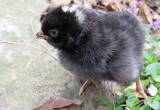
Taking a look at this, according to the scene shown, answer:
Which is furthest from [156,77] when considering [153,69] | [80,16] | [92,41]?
[80,16]

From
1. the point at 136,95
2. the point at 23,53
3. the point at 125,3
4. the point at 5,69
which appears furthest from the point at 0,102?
the point at 125,3

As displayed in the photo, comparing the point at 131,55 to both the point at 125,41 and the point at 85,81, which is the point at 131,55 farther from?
the point at 85,81

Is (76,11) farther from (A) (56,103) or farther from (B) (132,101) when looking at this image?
(B) (132,101)

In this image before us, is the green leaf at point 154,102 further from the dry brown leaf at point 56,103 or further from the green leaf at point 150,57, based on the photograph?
the dry brown leaf at point 56,103

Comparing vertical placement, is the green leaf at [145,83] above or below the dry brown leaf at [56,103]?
above

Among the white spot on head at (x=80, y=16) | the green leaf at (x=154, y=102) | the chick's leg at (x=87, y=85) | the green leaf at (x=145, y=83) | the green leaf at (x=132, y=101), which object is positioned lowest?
the chick's leg at (x=87, y=85)

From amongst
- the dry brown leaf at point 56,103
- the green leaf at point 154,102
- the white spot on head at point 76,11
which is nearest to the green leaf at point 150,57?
the green leaf at point 154,102
